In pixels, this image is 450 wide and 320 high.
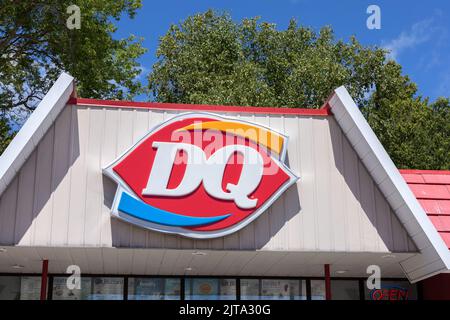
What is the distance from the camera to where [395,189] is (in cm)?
1193

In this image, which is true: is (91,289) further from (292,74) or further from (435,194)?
(292,74)

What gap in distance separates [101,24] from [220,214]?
66.1 feet

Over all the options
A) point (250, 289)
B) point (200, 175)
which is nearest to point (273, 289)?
point (250, 289)

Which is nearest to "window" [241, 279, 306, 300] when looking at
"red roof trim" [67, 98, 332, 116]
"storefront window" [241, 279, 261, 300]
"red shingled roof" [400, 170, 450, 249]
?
"storefront window" [241, 279, 261, 300]

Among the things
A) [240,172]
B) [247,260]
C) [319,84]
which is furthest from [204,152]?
[319,84]

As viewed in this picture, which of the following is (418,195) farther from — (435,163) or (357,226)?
(435,163)

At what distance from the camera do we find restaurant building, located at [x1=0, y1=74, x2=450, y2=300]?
1145 centimetres

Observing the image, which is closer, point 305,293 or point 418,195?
point 418,195

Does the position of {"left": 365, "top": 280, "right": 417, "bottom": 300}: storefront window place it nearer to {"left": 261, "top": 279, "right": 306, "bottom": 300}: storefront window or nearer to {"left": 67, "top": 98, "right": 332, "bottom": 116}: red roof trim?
{"left": 261, "top": 279, "right": 306, "bottom": 300}: storefront window

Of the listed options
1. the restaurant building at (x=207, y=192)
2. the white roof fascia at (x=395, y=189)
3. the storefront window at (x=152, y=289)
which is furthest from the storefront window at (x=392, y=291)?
the storefront window at (x=152, y=289)

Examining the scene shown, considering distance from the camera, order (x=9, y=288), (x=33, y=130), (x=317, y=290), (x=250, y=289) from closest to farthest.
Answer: (x=33, y=130) < (x=9, y=288) < (x=250, y=289) < (x=317, y=290)

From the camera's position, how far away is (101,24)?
29.8 m

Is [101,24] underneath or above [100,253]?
above

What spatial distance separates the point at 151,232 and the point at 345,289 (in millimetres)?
5945
